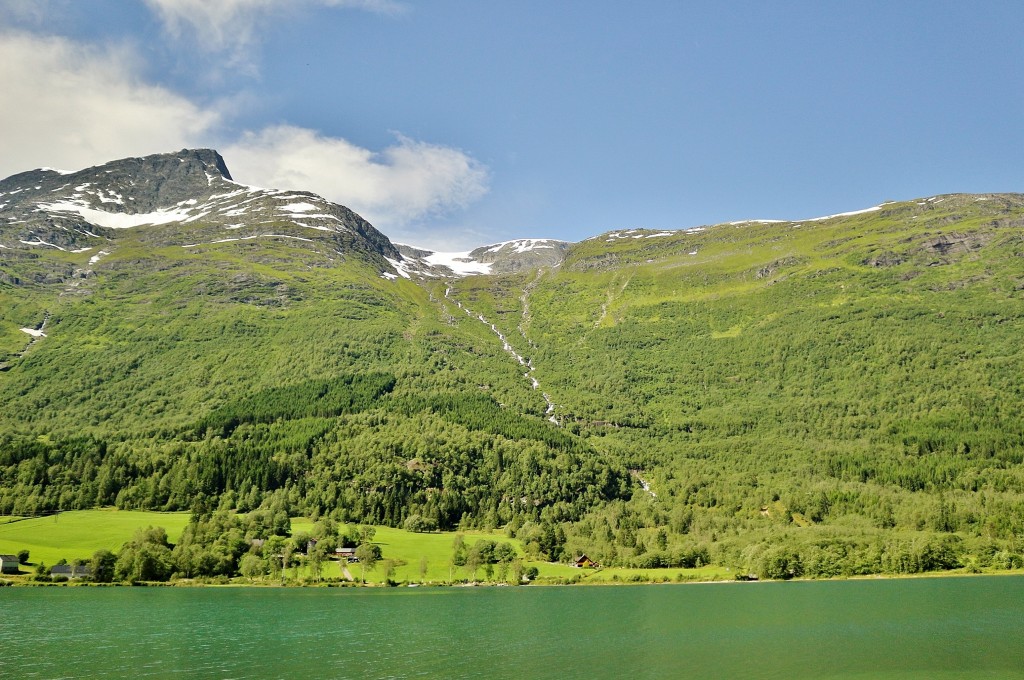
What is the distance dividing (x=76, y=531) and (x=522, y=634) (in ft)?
358

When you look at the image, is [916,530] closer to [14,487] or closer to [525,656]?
[525,656]

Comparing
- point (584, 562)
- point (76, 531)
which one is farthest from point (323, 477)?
point (584, 562)

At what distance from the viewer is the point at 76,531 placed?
142m

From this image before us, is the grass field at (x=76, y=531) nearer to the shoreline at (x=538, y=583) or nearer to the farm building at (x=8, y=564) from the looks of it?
the farm building at (x=8, y=564)

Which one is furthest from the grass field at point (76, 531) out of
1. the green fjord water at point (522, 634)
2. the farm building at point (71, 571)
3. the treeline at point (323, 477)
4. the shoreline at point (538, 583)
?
the green fjord water at point (522, 634)

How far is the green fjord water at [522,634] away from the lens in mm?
52812

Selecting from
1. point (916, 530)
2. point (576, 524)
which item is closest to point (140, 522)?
point (576, 524)

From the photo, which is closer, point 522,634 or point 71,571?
point 522,634

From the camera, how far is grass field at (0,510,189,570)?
5108 inches

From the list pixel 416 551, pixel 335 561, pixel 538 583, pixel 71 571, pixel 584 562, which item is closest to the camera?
pixel 71 571

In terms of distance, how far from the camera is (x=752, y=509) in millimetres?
171875

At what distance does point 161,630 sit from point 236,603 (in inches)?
1054

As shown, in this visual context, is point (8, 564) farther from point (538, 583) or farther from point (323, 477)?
point (538, 583)

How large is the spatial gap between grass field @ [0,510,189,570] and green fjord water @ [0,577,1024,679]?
24.2 metres
